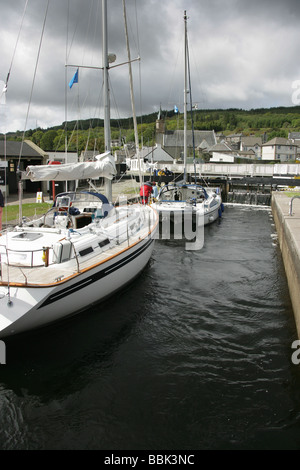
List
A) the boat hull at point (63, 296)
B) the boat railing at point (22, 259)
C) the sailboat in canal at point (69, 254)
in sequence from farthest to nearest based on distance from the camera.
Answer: the boat railing at point (22, 259) → the sailboat in canal at point (69, 254) → the boat hull at point (63, 296)

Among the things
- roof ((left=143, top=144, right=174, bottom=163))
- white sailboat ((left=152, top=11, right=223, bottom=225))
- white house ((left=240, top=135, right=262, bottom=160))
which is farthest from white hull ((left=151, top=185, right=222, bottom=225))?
white house ((left=240, top=135, right=262, bottom=160))

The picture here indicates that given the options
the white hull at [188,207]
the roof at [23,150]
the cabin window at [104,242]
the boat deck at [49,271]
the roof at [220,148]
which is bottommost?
the boat deck at [49,271]

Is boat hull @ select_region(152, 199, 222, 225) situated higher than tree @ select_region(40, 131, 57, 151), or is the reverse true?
tree @ select_region(40, 131, 57, 151)

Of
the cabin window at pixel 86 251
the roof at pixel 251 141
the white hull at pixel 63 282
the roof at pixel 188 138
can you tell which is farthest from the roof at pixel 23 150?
the roof at pixel 251 141

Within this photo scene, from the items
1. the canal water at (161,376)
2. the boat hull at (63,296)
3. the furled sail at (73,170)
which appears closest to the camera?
the canal water at (161,376)

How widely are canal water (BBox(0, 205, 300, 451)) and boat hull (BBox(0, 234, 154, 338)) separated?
1.61 feet

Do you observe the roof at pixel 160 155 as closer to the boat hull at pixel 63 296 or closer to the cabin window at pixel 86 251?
the boat hull at pixel 63 296

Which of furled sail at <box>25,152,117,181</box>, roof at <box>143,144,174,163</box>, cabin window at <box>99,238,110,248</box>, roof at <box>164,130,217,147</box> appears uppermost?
roof at <box>164,130,217,147</box>

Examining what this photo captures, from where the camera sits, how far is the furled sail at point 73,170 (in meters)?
8.98

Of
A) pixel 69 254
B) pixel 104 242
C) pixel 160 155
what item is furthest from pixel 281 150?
pixel 69 254

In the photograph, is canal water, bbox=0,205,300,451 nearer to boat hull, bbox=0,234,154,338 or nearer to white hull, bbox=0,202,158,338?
boat hull, bbox=0,234,154,338

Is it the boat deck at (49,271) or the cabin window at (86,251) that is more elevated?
→ the cabin window at (86,251)

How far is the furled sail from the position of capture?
8.98 m
